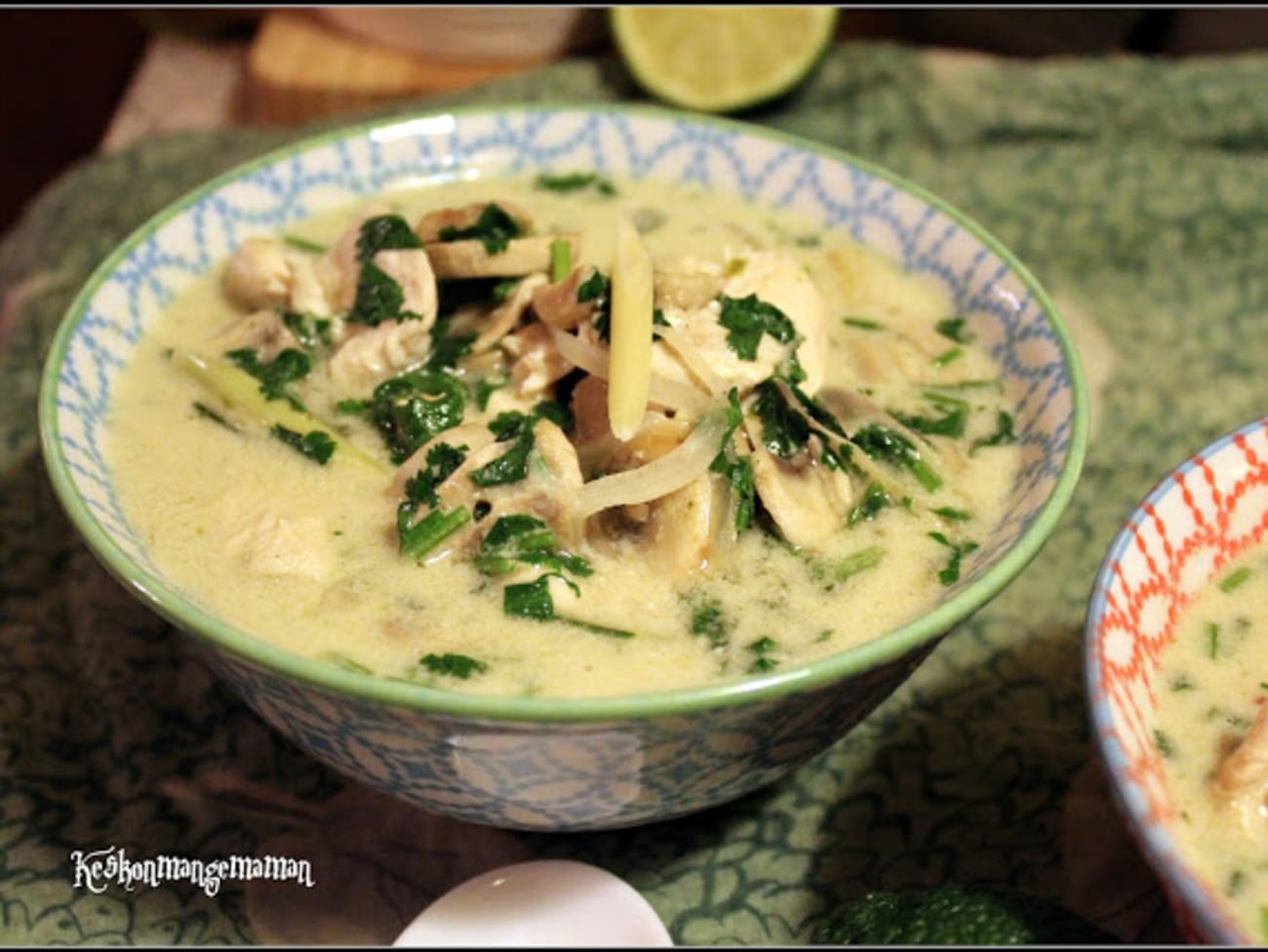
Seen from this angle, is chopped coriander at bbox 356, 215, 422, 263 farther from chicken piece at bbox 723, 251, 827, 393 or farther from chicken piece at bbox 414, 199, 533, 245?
chicken piece at bbox 723, 251, 827, 393

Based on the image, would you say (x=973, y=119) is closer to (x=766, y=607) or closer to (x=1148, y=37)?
(x=1148, y=37)

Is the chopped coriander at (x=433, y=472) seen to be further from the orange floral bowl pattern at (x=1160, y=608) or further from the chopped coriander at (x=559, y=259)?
the orange floral bowl pattern at (x=1160, y=608)

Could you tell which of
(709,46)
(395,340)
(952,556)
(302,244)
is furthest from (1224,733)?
(709,46)

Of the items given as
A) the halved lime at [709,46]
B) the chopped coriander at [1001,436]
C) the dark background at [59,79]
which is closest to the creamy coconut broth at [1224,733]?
the chopped coriander at [1001,436]

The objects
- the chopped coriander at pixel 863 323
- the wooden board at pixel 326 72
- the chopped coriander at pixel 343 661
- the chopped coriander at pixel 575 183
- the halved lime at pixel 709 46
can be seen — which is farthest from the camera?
the wooden board at pixel 326 72

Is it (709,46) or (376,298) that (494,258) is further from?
(709,46)

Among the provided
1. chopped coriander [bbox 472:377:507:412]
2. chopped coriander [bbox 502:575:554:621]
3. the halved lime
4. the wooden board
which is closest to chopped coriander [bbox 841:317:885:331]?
chopped coriander [bbox 472:377:507:412]
